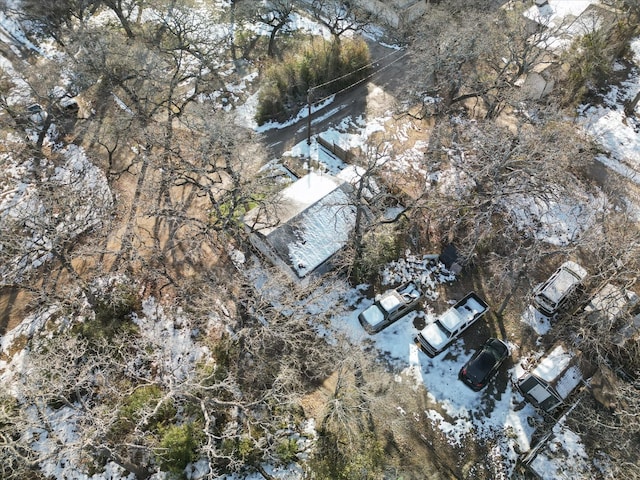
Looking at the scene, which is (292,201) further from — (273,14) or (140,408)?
(273,14)

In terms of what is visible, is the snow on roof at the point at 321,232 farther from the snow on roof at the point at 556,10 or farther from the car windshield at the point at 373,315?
the snow on roof at the point at 556,10

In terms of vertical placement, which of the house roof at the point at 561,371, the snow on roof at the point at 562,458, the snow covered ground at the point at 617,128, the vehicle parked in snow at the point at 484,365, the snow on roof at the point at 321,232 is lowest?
the snow on roof at the point at 562,458

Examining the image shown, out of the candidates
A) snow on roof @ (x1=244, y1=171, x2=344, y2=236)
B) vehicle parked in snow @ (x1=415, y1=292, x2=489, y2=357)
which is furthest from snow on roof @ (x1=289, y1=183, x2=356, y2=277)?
vehicle parked in snow @ (x1=415, y1=292, x2=489, y2=357)

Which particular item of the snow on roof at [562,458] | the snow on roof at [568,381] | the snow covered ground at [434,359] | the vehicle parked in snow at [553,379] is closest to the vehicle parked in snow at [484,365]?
the snow covered ground at [434,359]

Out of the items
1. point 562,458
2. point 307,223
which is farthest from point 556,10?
point 562,458

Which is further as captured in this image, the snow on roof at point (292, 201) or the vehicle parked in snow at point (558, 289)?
the snow on roof at point (292, 201)

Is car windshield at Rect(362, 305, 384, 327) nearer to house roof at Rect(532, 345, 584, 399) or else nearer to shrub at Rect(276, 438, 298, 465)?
shrub at Rect(276, 438, 298, 465)
